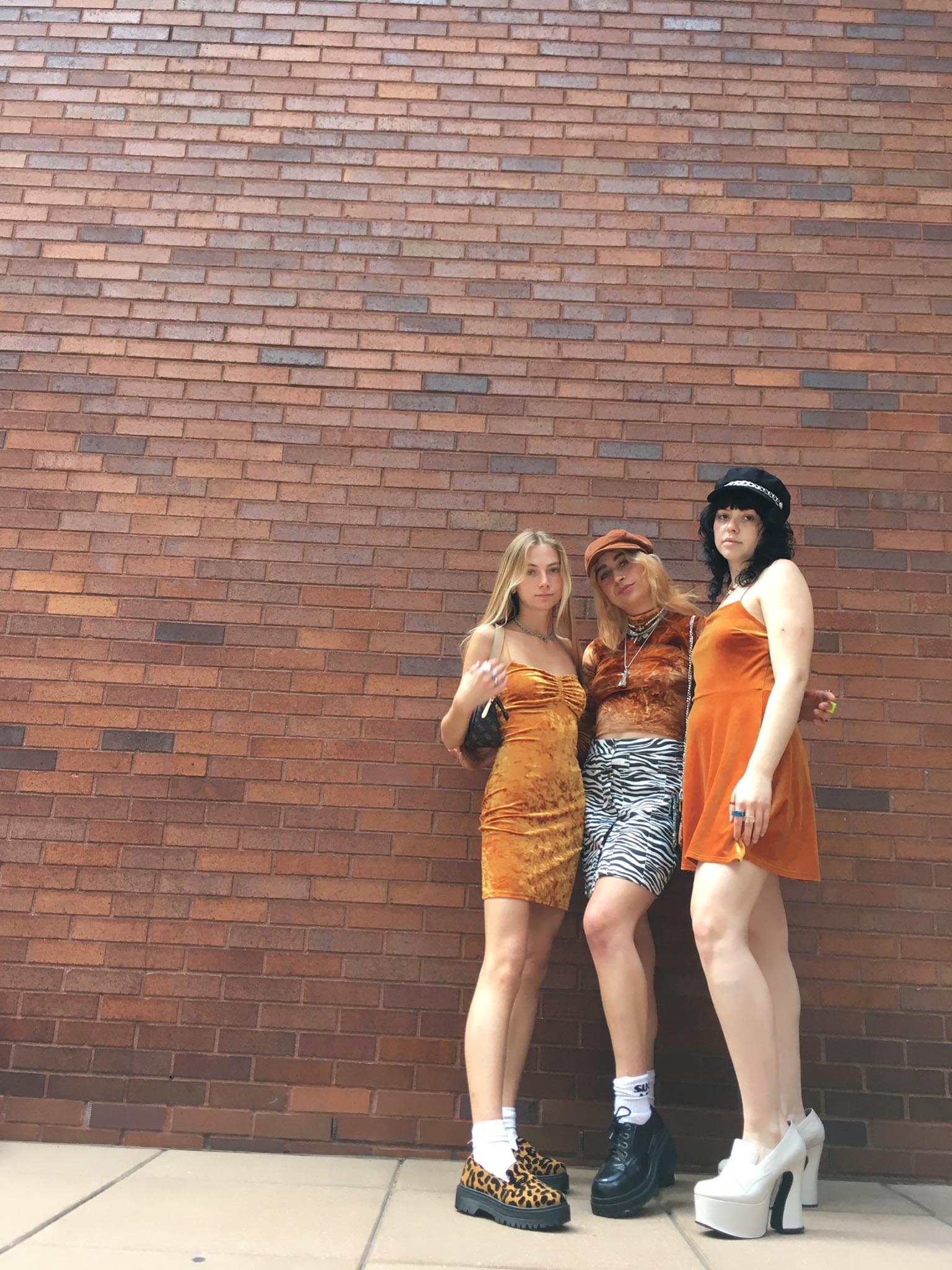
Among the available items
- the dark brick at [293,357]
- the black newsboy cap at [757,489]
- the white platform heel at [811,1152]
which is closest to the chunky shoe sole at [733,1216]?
the white platform heel at [811,1152]

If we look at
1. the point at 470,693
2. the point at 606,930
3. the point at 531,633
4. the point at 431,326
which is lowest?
the point at 606,930

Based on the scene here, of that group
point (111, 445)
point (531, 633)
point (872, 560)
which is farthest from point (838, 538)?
point (111, 445)

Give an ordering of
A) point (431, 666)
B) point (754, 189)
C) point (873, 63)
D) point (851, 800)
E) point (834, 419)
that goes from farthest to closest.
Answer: point (873, 63) < point (754, 189) < point (834, 419) < point (431, 666) < point (851, 800)

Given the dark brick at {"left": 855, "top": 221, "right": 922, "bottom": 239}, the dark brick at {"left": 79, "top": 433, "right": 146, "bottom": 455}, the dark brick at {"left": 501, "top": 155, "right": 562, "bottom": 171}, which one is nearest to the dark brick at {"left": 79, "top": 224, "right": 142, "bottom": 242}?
the dark brick at {"left": 79, "top": 433, "right": 146, "bottom": 455}

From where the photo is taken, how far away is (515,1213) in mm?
2242

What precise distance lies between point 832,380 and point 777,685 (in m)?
1.61

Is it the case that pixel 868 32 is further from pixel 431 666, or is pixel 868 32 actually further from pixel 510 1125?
pixel 510 1125

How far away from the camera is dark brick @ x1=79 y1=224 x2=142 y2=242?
3676 millimetres

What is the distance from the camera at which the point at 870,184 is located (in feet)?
12.1

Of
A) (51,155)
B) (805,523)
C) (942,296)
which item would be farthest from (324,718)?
(942,296)

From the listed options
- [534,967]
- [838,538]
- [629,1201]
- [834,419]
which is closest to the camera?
[629,1201]

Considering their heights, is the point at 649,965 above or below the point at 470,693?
below

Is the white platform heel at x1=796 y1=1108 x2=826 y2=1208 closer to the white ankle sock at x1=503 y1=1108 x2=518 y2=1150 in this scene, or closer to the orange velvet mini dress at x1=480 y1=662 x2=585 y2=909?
the white ankle sock at x1=503 y1=1108 x2=518 y2=1150

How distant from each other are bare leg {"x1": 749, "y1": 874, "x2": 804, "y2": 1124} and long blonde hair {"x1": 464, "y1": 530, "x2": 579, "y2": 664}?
0.94m
